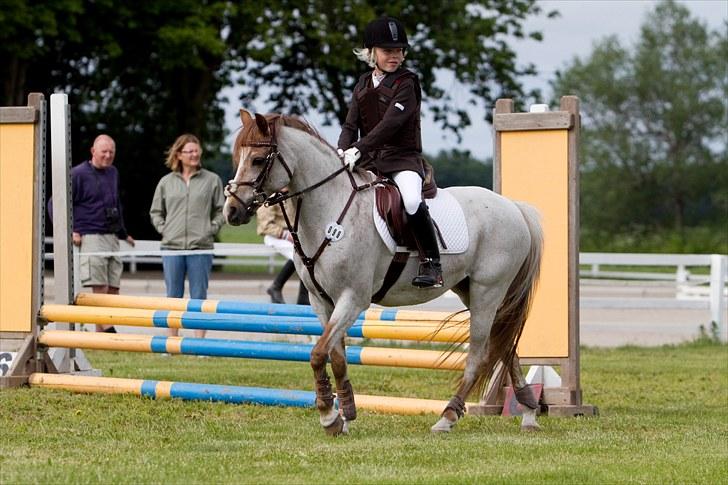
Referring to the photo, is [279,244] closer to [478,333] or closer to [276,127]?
[478,333]

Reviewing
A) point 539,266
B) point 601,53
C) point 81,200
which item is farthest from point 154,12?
point 601,53

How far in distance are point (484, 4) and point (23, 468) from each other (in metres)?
31.1

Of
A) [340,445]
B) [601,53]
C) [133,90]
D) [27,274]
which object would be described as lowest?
[340,445]

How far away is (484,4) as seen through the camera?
36.8 meters

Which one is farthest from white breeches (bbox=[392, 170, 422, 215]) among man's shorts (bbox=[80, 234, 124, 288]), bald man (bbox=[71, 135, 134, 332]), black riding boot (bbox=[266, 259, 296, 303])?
black riding boot (bbox=[266, 259, 296, 303])

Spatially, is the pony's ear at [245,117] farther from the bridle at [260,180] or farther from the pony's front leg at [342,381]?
the pony's front leg at [342,381]

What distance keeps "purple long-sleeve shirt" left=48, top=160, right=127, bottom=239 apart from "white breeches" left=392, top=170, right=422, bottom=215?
6047 mm

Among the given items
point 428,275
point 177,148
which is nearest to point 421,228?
point 428,275

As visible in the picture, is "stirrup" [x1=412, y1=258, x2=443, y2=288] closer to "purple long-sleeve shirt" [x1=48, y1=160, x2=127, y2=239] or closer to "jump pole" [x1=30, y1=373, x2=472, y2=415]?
"jump pole" [x1=30, y1=373, x2=472, y2=415]

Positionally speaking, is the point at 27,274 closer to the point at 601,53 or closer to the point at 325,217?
the point at 325,217

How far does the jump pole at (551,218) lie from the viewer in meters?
10.2

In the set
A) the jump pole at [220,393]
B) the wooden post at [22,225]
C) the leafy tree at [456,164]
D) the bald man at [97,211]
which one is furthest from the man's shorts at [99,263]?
the leafy tree at [456,164]

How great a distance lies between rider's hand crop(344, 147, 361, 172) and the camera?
850 centimetres

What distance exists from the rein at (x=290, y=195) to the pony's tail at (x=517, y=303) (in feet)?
4.53
